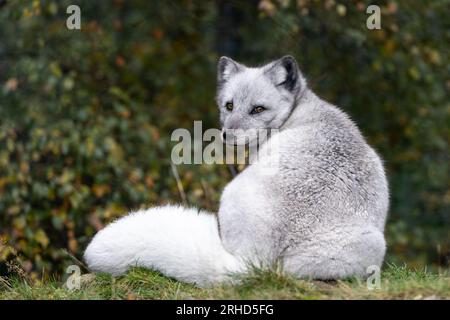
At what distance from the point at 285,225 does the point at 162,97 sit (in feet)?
30.2

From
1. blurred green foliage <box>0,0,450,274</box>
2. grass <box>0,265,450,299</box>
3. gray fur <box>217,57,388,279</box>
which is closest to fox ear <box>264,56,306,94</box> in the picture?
gray fur <box>217,57,388,279</box>

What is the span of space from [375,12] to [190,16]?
4161mm

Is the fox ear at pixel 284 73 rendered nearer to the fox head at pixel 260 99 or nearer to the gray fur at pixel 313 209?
the fox head at pixel 260 99

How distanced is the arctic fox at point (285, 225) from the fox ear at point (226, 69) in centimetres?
126

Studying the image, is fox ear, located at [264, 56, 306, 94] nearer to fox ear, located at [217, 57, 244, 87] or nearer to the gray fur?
fox ear, located at [217, 57, 244, 87]

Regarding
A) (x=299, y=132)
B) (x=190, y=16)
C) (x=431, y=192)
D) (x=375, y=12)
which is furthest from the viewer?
(x=431, y=192)

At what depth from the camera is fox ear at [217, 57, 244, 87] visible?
23.5 ft

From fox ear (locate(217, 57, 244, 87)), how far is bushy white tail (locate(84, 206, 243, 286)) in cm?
183

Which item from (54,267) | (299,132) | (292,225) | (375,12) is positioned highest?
(375,12)

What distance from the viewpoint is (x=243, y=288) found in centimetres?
531
